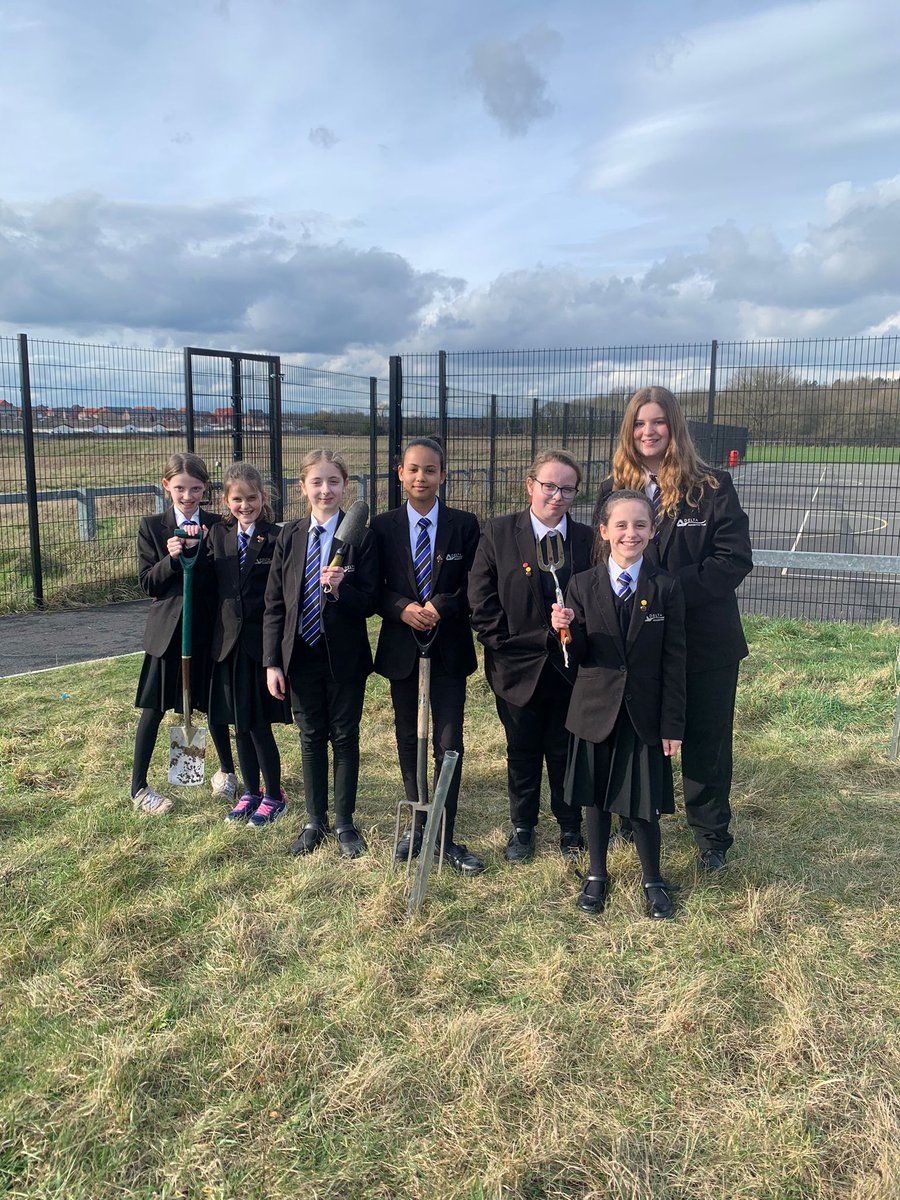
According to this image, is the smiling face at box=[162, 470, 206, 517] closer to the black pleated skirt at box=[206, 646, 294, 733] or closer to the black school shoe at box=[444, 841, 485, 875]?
the black pleated skirt at box=[206, 646, 294, 733]

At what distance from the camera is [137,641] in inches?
316

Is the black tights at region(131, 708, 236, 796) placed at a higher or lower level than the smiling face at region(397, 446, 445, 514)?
lower

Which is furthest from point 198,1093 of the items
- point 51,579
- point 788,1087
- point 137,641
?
point 51,579

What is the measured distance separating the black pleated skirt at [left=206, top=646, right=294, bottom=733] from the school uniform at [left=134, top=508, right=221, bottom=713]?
11 centimetres

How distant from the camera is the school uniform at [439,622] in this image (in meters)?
3.78

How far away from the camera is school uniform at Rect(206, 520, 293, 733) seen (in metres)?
4.05

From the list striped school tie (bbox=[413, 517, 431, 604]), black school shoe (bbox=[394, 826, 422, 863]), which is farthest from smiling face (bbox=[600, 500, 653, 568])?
black school shoe (bbox=[394, 826, 422, 863])

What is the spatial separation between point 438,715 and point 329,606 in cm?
72

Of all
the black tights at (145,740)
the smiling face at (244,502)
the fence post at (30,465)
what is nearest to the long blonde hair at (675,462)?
the smiling face at (244,502)

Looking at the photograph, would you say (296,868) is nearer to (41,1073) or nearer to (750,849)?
(41,1073)

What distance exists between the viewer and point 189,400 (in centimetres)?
893

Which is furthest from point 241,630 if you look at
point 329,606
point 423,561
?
point 423,561

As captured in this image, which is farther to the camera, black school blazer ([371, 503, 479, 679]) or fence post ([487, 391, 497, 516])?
fence post ([487, 391, 497, 516])

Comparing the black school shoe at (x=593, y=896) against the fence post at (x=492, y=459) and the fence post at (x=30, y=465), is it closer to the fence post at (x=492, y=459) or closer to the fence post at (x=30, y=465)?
the fence post at (x=492, y=459)
